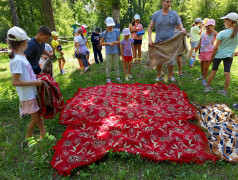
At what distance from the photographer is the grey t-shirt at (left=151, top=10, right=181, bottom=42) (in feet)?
15.4

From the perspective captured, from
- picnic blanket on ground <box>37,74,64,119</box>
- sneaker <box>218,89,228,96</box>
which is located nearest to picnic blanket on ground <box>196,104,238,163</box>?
sneaker <box>218,89,228,96</box>

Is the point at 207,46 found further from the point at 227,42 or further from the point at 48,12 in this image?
the point at 48,12

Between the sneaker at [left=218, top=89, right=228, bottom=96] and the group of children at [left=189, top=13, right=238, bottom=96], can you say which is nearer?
the group of children at [left=189, top=13, right=238, bottom=96]

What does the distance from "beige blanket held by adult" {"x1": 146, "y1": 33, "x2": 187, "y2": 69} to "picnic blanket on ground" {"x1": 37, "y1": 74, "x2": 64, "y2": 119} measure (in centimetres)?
343

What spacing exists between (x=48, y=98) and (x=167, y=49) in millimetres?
3824

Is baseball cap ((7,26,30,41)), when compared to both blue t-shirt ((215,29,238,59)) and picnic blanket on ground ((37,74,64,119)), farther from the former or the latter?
blue t-shirt ((215,29,238,59))

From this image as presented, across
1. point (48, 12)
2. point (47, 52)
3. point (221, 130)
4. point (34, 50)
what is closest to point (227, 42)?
point (221, 130)

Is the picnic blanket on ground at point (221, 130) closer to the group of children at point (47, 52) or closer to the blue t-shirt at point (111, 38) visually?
the group of children at point (47, 52)

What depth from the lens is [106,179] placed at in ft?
7.25

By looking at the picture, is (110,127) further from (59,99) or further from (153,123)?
(59,99)

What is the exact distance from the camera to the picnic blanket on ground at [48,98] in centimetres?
270

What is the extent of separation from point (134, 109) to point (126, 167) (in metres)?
1.56

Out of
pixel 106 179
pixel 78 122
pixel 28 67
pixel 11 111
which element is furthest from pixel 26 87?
pixel 11 111

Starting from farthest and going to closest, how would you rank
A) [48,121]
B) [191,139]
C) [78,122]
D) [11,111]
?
[11,111], [48,121], [78,122], [191,139]
